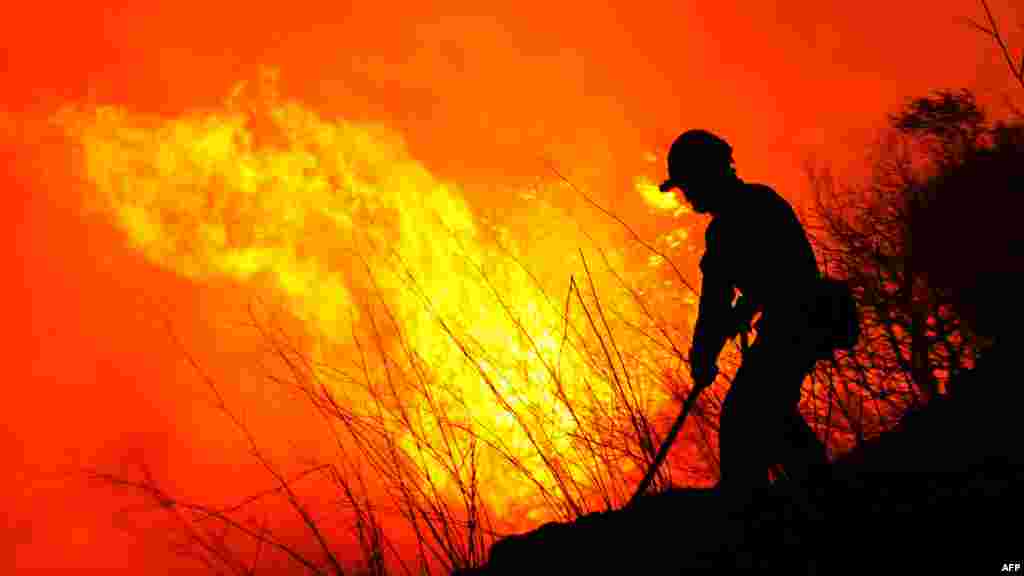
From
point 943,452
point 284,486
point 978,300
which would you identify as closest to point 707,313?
point 943,452

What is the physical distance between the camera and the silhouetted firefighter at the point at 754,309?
3.13 m

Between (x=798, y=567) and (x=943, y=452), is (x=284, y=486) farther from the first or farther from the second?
(x=943, y=452)

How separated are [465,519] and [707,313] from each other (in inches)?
55.5

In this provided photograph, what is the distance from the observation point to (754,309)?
3.33 m

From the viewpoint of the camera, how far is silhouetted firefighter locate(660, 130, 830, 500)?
3133mm

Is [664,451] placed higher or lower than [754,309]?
lower

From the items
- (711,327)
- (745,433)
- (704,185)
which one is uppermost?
(704,185)

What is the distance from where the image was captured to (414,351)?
3.45 metres

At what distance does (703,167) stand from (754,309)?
69 centimetres

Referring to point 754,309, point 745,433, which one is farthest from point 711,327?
point 745,433

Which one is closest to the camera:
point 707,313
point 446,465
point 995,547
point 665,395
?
point 995,547

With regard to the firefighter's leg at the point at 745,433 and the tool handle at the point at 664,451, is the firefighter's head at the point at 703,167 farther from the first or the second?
the tool handle at the point at 664,451

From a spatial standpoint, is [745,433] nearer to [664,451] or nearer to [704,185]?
[664,451]

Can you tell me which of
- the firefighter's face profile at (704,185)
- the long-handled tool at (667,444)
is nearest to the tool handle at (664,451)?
the long-handled tool at (667,444)
